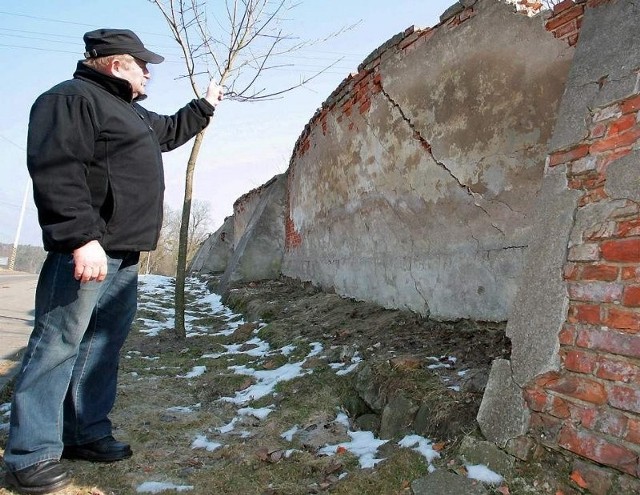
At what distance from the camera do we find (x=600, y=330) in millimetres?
1671

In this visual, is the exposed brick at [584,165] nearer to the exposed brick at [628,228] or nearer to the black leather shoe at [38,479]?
the exposed brick at [628,228]

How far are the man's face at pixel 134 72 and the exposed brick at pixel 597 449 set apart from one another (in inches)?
92.6

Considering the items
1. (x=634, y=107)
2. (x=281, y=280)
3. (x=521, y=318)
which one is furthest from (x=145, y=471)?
(x=281, y=280)

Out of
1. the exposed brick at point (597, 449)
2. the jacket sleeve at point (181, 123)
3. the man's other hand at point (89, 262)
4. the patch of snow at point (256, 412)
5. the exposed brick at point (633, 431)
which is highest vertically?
the jacket sleeve at point (181, 123)

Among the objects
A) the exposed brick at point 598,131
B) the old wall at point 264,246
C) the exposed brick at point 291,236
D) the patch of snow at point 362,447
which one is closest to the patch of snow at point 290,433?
the patch of snow at point 362,447

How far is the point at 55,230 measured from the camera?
5.68ft

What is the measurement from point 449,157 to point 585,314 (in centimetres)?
198

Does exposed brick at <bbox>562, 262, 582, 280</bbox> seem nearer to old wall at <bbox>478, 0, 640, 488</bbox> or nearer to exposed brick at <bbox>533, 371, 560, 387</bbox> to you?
old wall at <bbox>478, 0, 640, 488</bbox>

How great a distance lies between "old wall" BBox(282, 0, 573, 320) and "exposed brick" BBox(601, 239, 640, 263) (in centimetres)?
115

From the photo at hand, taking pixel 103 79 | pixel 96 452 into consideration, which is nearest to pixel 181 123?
pixel 103 79

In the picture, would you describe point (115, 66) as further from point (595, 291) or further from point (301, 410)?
point (595, 291)

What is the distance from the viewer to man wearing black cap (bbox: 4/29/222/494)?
176cm

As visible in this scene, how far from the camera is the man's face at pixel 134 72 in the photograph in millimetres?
2115

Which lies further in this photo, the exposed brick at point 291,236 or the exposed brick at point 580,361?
the exposed brick at point 291,236
